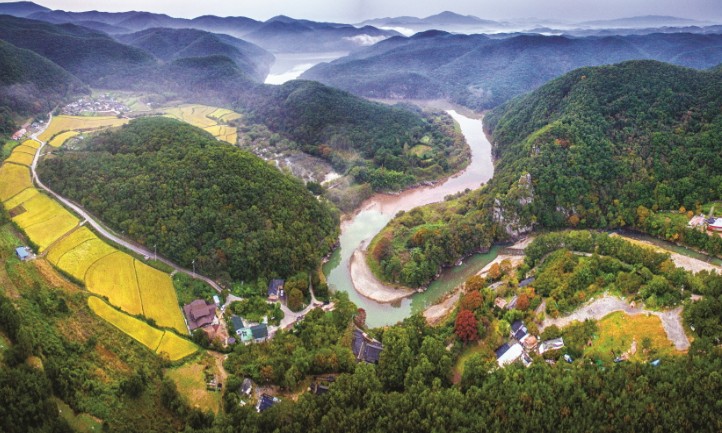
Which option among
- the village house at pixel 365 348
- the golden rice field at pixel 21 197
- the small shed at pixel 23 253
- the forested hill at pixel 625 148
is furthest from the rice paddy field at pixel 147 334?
the forested hill at pixel 625 148

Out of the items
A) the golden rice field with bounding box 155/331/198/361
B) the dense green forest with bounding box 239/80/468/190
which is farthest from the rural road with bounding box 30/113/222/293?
the dense green forest with bounding box 239/80/468/190

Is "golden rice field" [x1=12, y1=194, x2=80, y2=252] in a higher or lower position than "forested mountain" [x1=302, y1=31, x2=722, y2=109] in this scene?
lower

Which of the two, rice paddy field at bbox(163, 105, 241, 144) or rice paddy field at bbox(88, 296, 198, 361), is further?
rice paddy field at bbox(163, 105, 241, 144)

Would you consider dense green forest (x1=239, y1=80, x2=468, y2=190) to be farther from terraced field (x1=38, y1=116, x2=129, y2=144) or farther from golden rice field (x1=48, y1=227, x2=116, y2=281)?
golden rice field (x1=48, y1=227, x2=116, y2=281)

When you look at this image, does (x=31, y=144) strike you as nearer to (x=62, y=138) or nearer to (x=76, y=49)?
(x=62, y=138)

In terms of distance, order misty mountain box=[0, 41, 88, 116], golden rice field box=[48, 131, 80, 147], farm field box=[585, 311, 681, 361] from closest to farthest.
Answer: farm field box=[585, 311, 681, 361] → golden rice field box=[48, 131, 80, 147] → misty mountain box=[0, 41, 88, 116]

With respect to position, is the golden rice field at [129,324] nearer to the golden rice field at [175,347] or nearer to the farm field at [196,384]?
the golden rice field at [175,347]
